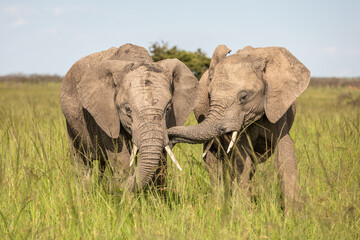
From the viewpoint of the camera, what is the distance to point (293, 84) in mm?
4547

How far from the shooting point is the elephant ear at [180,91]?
4.25 metres

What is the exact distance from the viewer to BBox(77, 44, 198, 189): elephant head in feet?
12.3

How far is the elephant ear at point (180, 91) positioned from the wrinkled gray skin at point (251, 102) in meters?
0.16

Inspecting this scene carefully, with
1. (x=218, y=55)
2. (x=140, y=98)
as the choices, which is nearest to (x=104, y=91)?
(x=140, y=98)

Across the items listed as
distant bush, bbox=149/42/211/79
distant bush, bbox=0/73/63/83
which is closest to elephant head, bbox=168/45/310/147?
distant bush, bbox=149/42/211/79

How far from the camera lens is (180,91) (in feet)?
14.1

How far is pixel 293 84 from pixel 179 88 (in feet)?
3.79

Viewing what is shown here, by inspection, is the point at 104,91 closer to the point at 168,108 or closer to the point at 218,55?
the point at 168,108

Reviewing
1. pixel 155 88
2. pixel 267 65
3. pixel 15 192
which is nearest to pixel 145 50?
pixel 155 88

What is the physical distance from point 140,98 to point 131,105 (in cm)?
11

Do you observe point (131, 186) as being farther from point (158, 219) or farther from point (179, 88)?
point (179, 88)

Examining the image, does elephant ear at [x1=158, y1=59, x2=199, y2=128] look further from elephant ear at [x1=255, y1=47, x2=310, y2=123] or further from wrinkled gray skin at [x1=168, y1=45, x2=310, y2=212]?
elephant ear at [x1=255, y1=47, x2=310, y2=123]

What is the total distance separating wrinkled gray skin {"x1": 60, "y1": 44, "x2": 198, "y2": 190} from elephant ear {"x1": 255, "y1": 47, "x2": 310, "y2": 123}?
75 cm

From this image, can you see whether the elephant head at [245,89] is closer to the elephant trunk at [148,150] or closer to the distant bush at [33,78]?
the elephant trunk at [148,150]
